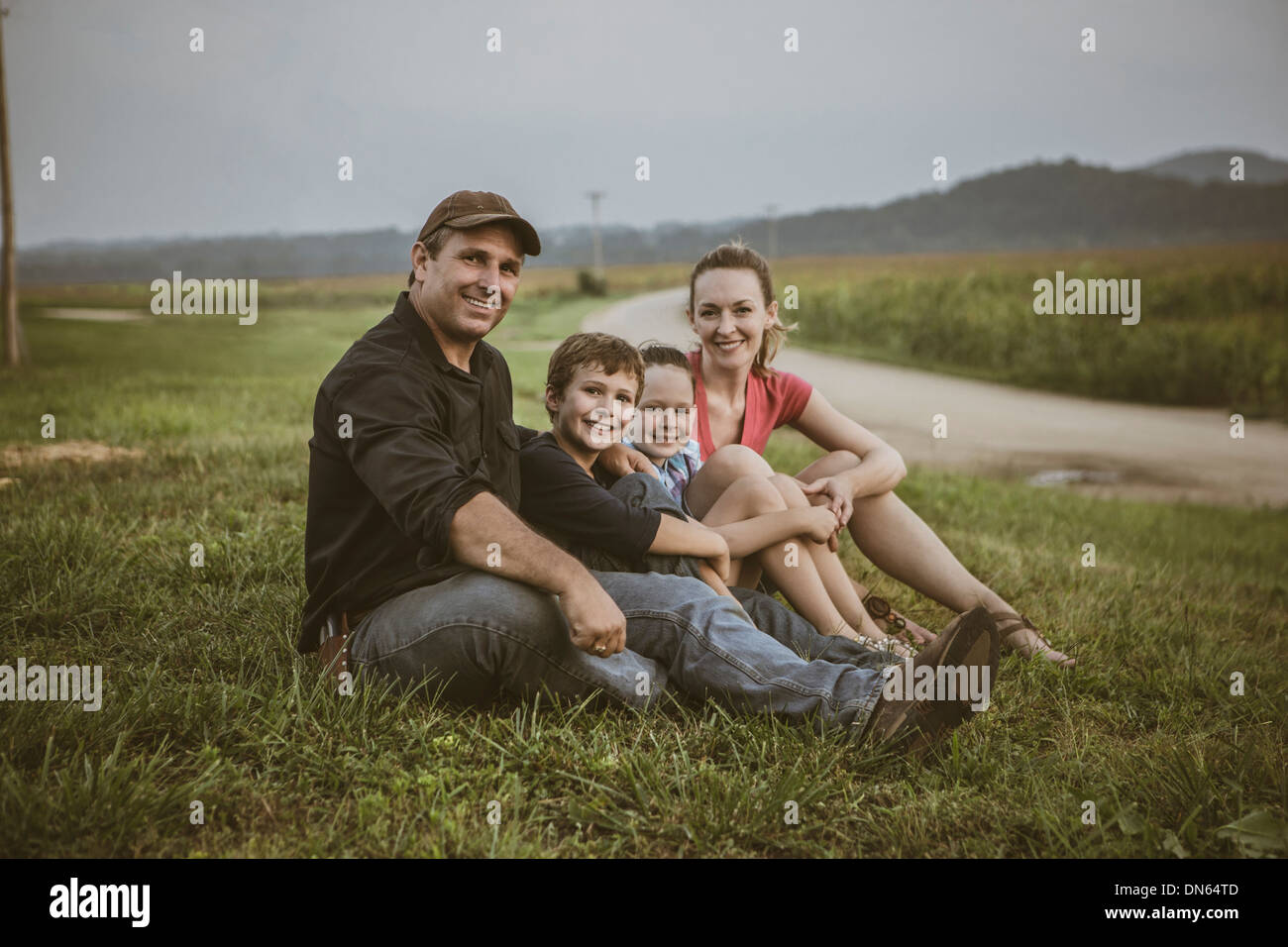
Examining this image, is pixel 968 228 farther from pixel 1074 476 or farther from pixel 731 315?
pixel 731 315

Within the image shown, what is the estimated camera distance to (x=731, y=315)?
3678mm

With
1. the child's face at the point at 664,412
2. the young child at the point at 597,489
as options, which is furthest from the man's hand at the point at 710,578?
the child's face at the point at 664,412

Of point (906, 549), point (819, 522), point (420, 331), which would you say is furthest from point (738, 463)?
point (420, 331)

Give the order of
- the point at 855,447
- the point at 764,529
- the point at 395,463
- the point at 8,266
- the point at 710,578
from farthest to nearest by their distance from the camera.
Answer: the point at 8,266
the point at 855,447
the point at 764,529
the point at 710,578
the point at 395,463

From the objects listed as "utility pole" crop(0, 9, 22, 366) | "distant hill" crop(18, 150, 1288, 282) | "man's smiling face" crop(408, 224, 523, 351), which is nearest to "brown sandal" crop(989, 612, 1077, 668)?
"man's smiling face" crop(408, 224, 523, 351)

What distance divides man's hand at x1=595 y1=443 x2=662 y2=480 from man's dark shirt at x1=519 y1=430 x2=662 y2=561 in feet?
0.92

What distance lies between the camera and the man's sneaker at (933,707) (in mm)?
2455

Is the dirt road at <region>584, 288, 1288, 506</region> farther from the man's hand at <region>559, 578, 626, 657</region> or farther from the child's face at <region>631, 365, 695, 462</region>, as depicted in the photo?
the man's hand at <region>559, 578, 626, 657</region>

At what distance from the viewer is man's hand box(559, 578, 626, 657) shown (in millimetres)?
2367

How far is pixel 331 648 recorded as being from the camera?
2.68 metres

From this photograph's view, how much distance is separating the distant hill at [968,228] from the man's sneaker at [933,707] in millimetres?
35671

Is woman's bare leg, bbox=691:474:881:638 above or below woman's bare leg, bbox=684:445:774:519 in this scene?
below

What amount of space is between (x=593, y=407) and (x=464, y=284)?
644mm

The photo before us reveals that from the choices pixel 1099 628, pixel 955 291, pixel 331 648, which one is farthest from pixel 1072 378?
pixel 331 648
